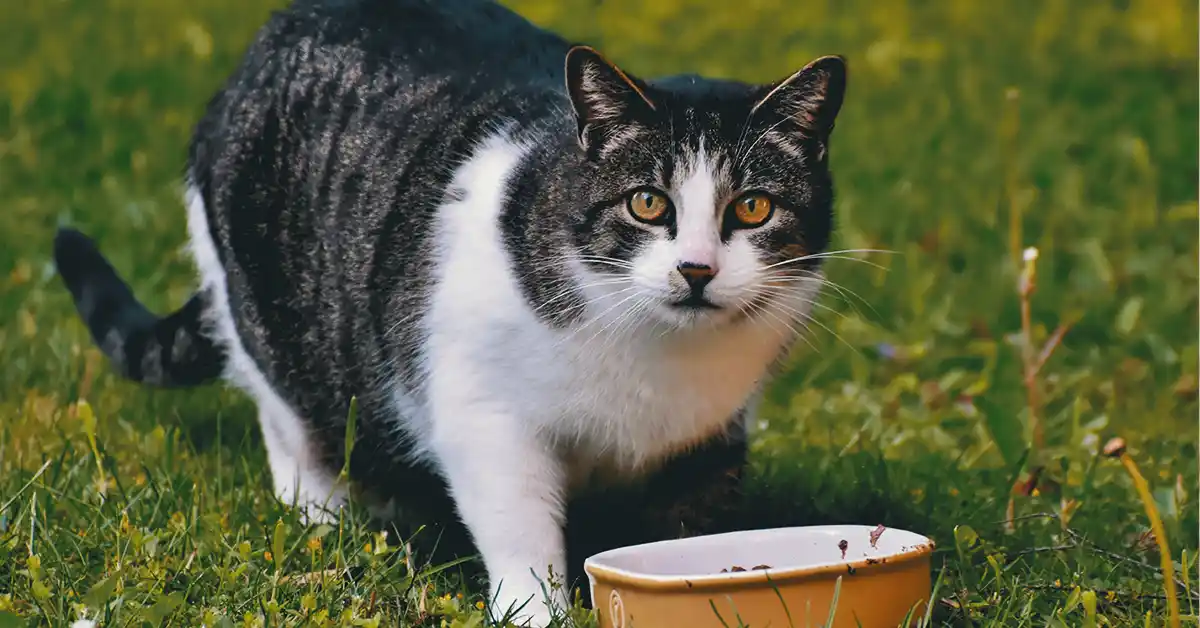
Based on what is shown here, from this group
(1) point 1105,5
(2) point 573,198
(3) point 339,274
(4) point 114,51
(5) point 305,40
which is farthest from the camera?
(1) point 1105,5

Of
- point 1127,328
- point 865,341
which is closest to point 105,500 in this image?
point 865,341

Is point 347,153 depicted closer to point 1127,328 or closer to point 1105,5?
point 1127,328

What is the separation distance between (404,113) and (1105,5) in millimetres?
5532

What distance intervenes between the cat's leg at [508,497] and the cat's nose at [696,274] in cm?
40

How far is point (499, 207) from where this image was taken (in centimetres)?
253

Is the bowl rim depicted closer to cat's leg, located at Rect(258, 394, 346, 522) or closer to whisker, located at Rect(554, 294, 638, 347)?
whisker, located at Rect(554, 294, 638, 347)

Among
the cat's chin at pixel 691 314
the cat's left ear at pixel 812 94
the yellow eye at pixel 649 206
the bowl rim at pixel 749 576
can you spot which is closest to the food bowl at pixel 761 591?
the bowl rim at pixel 749 576

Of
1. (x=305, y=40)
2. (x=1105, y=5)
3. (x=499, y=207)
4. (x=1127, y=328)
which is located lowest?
(x=1127, y=328)

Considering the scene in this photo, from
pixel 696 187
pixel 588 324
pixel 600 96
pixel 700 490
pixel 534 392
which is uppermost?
pixel 600 96

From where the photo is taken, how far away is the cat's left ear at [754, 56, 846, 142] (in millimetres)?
2354

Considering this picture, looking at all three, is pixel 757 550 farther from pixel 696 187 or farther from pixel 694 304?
pixel 696 187

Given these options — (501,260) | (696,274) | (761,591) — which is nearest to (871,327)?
(501,260)

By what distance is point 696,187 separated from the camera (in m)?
2.31

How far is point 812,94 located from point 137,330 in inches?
63.9
